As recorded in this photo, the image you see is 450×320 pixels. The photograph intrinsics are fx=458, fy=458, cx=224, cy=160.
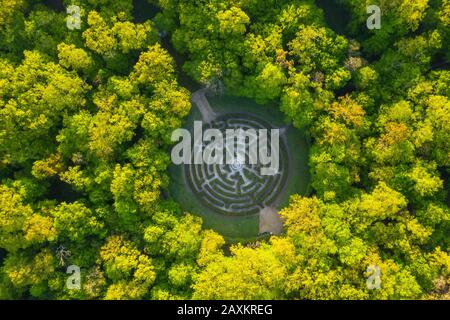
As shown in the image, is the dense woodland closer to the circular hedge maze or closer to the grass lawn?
the grass lawn

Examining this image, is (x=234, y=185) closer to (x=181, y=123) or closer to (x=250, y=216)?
(x=250, y=216)

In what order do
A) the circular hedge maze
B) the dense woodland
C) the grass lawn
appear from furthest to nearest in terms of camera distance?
the circular hedge maze < the grass lawn < the dense woodland

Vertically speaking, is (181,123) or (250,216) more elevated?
(181,123)

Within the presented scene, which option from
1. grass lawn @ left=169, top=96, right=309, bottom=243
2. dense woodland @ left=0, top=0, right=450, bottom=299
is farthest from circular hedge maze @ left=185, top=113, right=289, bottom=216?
dense woodland @ left=0, top=0, right=450, bottom=299

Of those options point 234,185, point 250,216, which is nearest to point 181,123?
point 234,185

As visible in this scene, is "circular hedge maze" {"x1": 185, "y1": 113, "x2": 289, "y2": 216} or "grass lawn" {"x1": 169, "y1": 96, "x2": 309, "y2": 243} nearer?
"grass lawn" {"x1": 169, "y1": 96, "x2": 309, "y2": 243}

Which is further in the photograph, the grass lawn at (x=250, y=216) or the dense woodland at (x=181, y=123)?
the grass lawn at (x=250, y=216)

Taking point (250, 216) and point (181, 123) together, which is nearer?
point (181, 123)

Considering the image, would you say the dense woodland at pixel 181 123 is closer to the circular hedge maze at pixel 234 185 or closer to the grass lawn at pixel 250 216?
the grass lawn at pixel 250 216

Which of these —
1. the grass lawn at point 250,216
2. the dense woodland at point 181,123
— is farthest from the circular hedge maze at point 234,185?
the dense woodland at point 181,123
